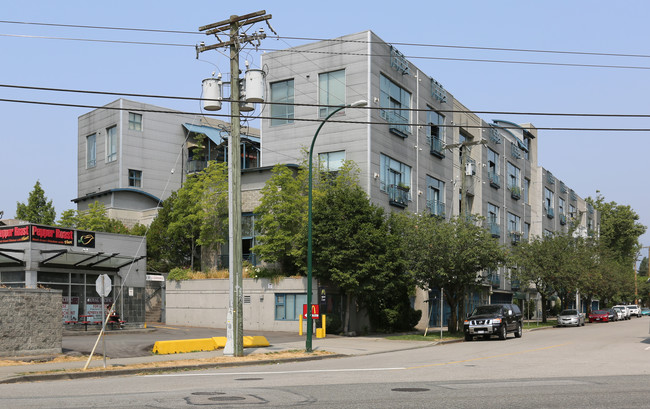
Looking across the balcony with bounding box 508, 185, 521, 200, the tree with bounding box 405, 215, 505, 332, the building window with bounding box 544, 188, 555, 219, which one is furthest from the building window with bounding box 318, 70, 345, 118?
the building window with bounding box 544, 188, 555, 219

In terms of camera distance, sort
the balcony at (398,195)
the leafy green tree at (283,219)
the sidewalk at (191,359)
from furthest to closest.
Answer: the balcony at (398,195)
the leafy green tree at (283,219)
the sidewalk at (191,359)

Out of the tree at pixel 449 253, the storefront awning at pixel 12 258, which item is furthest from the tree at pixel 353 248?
the storefront awning at pixel 12 258

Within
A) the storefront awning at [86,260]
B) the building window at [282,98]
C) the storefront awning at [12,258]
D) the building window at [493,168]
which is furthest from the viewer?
the building window at [493,168]

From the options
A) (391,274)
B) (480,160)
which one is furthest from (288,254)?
(480,160)

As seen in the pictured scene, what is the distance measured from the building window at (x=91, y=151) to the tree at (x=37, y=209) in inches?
359

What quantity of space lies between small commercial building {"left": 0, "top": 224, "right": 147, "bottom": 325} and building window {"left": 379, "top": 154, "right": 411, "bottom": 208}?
14422mm

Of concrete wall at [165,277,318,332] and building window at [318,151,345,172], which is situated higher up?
building window at [318,151,345,172]

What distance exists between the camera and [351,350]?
2548 cm

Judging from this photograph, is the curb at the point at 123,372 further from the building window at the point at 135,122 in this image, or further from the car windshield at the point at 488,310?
the building window at the point at 135,122

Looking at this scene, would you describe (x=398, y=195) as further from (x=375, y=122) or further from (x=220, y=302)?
(x=220, y=302)

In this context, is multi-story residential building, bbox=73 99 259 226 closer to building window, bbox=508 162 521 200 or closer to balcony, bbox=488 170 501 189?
balcony, bbox=488 170 501 189

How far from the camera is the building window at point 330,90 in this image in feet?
133

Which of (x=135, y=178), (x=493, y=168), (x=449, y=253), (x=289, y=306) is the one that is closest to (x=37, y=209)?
(x=135, y=178)

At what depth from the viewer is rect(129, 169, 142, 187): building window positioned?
195 feet
